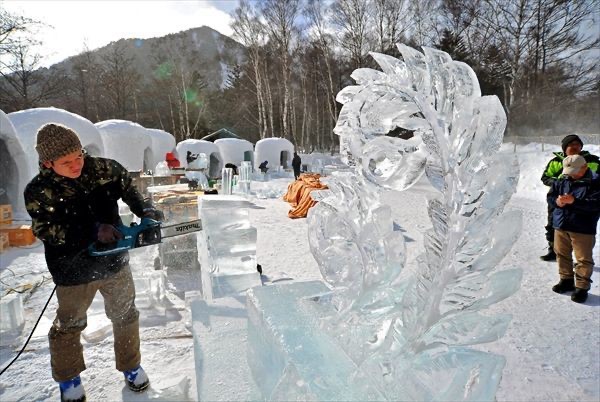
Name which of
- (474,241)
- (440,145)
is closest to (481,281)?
(474,241)

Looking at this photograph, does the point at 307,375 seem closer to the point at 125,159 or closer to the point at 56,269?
the point at 56,269

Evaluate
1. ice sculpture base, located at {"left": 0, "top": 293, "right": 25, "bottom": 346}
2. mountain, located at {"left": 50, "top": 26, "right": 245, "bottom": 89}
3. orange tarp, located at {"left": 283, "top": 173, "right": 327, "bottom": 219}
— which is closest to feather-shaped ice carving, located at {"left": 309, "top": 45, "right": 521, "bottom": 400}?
ice sculpture base, located at {"left": 0, "top": 293, "right": 25, "bottom": 346}

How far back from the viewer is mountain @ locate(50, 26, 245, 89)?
33062mm

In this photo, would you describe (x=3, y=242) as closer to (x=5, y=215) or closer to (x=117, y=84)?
(x=5, y=215)

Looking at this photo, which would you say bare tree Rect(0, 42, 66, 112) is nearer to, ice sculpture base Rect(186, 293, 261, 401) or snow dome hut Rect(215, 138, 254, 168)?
snow dome hut Rect(215, 138, 254, 168)

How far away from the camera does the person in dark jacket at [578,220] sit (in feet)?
10.6

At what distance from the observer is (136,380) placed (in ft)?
6.83

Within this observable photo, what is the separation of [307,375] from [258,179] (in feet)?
47.7

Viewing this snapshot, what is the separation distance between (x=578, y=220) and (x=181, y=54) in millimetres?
36499

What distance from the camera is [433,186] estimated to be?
0.86m

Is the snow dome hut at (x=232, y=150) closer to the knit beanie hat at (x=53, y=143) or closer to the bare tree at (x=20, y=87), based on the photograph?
the bare tree at (x=20, y=87)

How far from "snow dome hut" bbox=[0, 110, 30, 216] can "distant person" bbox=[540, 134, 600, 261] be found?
9.09 m

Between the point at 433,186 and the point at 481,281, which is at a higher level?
the point at 433,186

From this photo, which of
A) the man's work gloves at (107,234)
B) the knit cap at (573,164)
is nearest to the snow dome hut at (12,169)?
the man's work gloves at (107,234)
